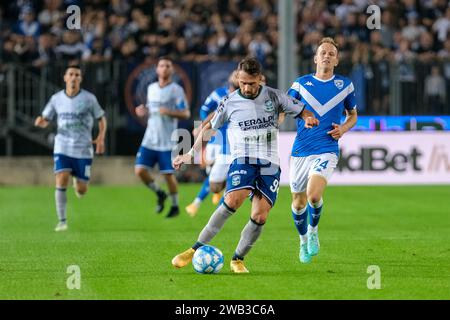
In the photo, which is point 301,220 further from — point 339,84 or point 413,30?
point 413,30

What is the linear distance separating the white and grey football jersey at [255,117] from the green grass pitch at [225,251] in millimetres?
1221

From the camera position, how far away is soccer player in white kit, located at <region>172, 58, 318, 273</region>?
1141 centimetres

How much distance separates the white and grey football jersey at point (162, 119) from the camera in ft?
63.3

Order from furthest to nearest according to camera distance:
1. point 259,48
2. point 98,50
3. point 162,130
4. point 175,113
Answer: point 259,48, point 98,50, point 162,130, point 175,113

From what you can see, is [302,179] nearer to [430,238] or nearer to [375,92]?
[430,238]

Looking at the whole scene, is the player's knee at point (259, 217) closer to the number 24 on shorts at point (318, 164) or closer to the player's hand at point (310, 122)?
the player's hand at point (310, 122)

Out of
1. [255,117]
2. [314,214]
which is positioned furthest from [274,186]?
Answer: [314,214]

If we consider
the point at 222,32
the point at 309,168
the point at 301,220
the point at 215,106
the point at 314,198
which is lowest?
the point at 301,220

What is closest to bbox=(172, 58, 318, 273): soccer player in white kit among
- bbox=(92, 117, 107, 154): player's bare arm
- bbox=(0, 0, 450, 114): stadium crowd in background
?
bbox=(92, 117, 107, 154): player's bare arm

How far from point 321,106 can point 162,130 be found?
22.5 ft

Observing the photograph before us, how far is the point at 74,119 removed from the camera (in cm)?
1714

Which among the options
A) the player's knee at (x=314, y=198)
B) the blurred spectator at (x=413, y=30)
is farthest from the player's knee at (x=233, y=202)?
the blurred spectator at (x=413, y=30)

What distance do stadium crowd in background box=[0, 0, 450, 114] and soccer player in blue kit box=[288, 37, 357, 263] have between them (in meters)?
14.3
